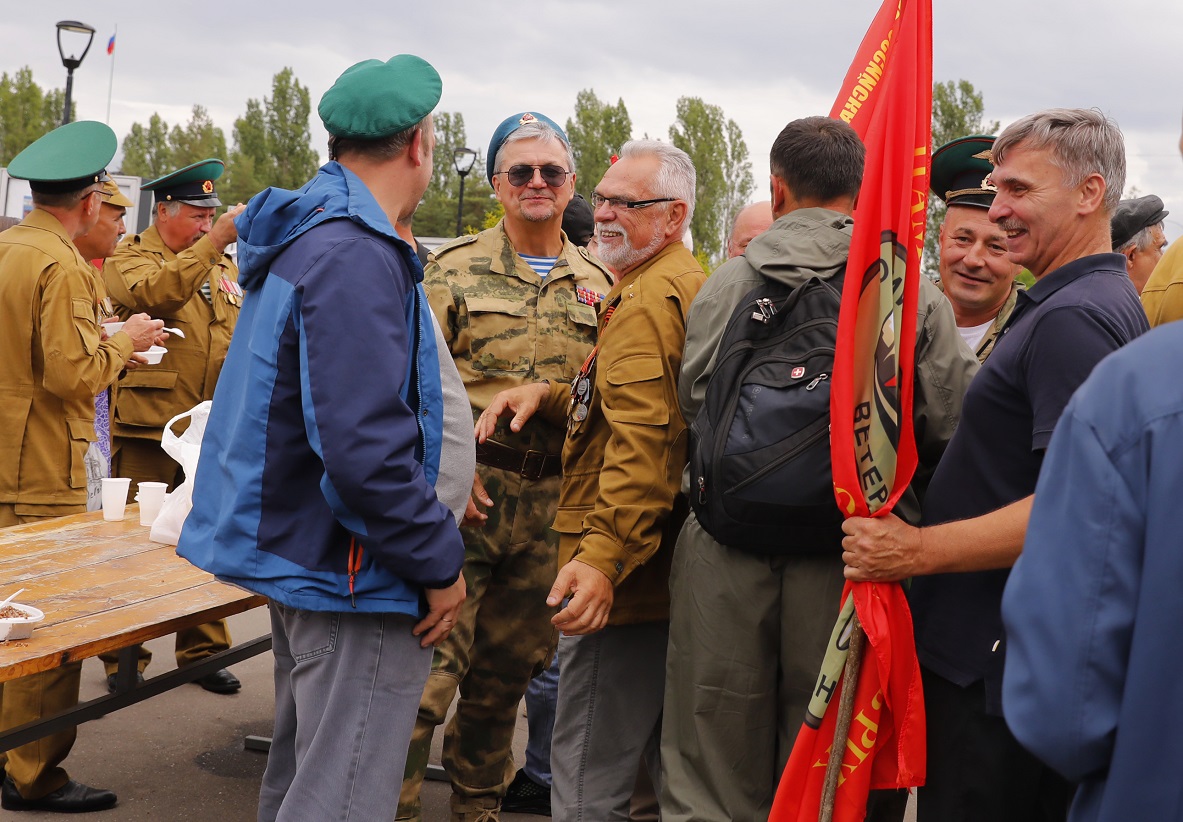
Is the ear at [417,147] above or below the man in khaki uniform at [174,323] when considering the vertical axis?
above

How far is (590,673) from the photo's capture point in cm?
314

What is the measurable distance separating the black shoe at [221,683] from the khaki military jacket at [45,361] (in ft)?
4.59

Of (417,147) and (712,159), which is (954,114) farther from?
(417,147)

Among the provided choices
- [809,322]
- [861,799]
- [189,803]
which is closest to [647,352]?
[809,322]

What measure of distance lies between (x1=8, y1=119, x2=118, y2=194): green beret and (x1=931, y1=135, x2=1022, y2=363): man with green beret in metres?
3.28

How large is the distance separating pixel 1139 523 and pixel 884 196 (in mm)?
1192

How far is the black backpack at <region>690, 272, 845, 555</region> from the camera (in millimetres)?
2457

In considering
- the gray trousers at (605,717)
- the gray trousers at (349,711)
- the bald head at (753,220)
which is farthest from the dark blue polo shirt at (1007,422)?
the bald head at (753,220)

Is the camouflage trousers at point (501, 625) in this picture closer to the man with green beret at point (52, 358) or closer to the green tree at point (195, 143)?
the man with green beret at point (52, 358)

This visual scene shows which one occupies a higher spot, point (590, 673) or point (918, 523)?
point (918, 523)

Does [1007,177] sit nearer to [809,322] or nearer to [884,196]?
[884,196]

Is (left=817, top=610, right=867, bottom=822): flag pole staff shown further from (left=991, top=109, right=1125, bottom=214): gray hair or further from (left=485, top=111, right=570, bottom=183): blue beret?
(left=485, top=111, right=570, bottom=183): blue beret

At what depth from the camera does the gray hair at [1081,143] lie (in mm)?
2314

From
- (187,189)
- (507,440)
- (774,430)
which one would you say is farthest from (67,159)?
(774,430)
